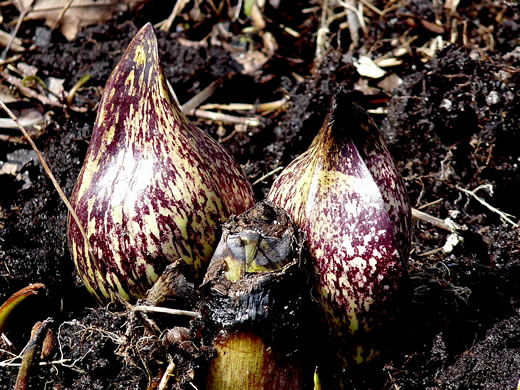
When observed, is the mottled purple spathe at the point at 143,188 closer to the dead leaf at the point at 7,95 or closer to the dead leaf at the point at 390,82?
the dead leaf at the point at 7,95

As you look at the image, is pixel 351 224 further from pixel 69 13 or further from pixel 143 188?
pixel 69 13

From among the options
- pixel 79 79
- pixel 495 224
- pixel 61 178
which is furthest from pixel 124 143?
pixel 495 224

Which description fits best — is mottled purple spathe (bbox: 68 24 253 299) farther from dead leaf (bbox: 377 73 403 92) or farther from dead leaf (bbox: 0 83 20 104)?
dead leaf (bbox: 377 73 403 92)

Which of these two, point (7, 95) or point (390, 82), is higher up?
point (7, 95)

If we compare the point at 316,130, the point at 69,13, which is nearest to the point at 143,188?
the point at 316,130

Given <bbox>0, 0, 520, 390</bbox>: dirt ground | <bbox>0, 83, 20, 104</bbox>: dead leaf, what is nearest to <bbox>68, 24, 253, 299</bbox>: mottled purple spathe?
<bbox>0, 0, 520, 390</bbox>: dirt ground

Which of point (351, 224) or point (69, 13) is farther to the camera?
point (69, 13)

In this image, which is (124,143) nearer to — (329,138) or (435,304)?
(329,138)

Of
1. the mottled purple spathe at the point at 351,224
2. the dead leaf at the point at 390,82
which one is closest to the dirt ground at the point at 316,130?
the dead leaf at the point at 390,82
